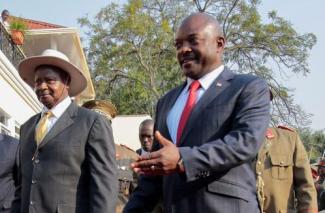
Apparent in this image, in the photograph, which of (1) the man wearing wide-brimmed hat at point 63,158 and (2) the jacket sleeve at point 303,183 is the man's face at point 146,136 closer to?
(2) the jacket sleeve at point 303,183

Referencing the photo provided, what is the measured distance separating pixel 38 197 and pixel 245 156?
1.88 meters

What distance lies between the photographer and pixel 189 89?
112 inches

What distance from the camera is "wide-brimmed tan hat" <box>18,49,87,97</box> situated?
4.22m

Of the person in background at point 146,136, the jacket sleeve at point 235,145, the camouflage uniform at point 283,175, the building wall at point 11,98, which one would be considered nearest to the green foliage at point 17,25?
the building wall at point 11,98

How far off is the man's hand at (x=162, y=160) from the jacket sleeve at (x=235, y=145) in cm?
5

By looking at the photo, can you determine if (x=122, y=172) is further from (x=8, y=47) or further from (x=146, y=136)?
(x=8, y=47)

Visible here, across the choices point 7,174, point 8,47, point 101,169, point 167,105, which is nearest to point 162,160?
point 167,105

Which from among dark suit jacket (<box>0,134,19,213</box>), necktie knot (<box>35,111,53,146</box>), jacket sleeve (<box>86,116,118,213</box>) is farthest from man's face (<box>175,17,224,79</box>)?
dark suit jacket (<box>0,134,19,213</box>)

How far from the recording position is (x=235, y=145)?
2441 millimetres

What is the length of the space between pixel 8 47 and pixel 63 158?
1032 cm

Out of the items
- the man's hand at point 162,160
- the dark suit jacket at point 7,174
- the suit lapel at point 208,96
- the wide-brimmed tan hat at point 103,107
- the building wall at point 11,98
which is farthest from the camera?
the building wall at point 11,98

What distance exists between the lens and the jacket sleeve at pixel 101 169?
3910 mm

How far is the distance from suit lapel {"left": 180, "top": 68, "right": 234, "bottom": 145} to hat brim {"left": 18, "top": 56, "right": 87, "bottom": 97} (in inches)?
65.3

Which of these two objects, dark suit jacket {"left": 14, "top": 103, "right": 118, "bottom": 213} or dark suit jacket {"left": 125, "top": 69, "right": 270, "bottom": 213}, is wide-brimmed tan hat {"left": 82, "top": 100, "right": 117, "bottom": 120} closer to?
dark suit jacket {"left": 14, "top": 103, "right": 118, "bottom": 213}
